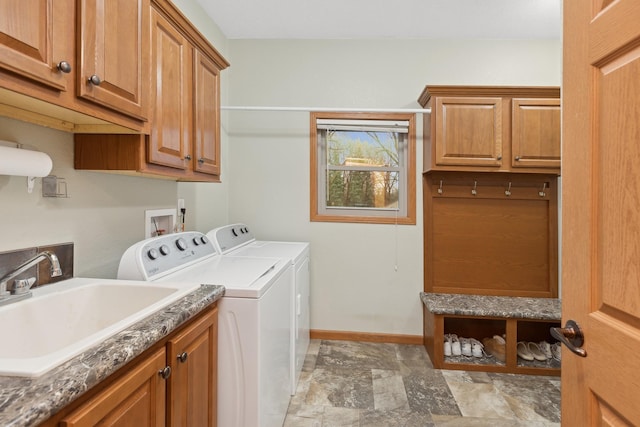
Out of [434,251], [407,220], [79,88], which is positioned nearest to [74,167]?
[79,88]

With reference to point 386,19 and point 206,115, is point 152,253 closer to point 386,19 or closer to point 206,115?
point 206,115

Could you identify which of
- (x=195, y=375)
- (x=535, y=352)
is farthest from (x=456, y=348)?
(x=195, y=375)

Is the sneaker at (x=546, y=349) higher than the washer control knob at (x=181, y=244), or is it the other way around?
the washer control knob at (x=181, y=244)

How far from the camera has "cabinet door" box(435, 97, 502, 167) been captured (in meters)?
2.50

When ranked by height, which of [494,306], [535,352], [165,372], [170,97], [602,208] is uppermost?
[170,97]

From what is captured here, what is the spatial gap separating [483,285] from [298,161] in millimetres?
1986

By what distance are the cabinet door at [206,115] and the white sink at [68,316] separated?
2.62 ft

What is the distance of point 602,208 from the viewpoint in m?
0.74

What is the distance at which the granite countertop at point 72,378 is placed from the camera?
0.55 m

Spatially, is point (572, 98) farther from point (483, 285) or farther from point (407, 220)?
point (483, 285)

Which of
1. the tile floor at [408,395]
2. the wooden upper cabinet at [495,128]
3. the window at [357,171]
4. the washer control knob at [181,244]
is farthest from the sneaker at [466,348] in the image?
the washer control knob at [181,244]

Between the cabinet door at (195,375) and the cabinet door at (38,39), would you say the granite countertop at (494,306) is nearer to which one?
the cabinet door at (195,375)

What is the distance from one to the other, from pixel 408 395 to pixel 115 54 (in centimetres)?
242

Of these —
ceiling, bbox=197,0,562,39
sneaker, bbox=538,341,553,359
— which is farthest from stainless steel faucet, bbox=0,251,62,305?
sneaker, bbox=538,341,553,359
